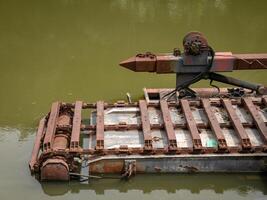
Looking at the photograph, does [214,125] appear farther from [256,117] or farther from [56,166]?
[56,166]

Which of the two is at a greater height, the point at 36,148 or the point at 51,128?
the point at 51,128

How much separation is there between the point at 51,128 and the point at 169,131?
1.66 metres

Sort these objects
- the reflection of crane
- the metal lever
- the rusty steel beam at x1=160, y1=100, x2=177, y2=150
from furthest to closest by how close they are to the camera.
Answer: the metal lever
the reflection of crane
the rusty steel beam at x1=160, y1=100, x2=177, y2=150

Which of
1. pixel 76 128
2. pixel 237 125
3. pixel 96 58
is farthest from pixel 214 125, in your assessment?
pixel 96 58

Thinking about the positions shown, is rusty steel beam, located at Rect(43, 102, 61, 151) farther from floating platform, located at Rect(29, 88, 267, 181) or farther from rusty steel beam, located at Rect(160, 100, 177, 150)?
rusty steel beam, located at Rect(160, 100, 177, 150)

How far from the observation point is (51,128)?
21.8 feet

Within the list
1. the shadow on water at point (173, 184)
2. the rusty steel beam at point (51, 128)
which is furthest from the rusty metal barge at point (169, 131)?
the shadow on water at point (173, 184)

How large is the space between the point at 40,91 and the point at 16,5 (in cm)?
567

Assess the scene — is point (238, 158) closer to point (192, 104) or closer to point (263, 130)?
point (263, 130)

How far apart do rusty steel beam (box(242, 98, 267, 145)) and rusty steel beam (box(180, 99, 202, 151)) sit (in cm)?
90

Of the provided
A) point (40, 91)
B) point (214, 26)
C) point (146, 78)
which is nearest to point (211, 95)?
point (146, 78)

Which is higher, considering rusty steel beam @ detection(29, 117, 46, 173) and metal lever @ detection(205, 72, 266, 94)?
metal lever @ detection(205, 72, 266, 94)

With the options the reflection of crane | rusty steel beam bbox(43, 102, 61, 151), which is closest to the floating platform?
rusty steel beam bbox(43, 102, 61, 151)

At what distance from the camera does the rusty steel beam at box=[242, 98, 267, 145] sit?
6564mm
